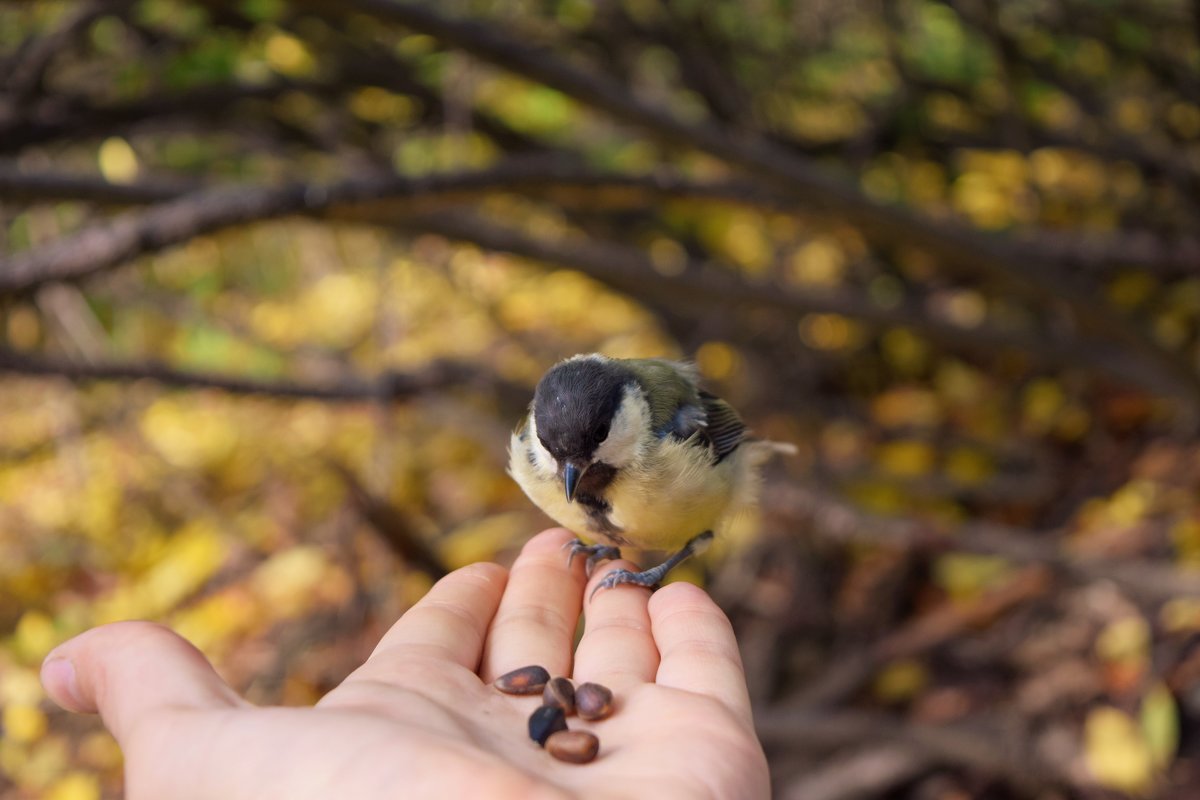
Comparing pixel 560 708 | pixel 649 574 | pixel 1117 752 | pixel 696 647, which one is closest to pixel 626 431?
pixel 649 574

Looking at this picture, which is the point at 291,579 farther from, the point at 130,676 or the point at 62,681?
the point at 130,676

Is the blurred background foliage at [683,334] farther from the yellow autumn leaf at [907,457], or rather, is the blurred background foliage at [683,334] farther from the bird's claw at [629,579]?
the bird's claw at [629,579]

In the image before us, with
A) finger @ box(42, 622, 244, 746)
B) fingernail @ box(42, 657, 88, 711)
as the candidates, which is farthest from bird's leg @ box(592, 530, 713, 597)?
fingernail @ box(42, 657, 88, 711)

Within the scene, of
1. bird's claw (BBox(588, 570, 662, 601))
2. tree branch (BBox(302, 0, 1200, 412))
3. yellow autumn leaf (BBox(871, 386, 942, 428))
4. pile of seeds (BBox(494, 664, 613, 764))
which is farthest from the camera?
yellow autumn leaf (BBox(871, 386, 942, 428))

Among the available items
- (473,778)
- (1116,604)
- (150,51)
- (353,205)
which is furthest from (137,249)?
(1116,604)

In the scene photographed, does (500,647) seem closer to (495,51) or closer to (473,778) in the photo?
(473,778)

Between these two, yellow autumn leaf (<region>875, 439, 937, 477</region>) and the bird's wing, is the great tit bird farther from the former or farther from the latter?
yellow autumn leaf (<region>875, 439, 937, 477</region>)
